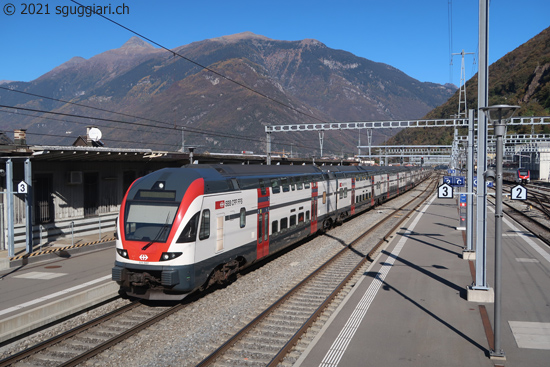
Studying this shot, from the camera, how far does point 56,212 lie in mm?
19266

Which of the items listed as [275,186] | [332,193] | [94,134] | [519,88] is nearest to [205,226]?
[275,186]

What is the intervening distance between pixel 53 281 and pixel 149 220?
5153 millimetres

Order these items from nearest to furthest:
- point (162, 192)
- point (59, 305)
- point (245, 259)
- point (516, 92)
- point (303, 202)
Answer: point (59, 305) → point (162, 192) → point (245, 259) → point (303, 202) → point (516, 92)

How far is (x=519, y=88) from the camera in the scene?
131 m

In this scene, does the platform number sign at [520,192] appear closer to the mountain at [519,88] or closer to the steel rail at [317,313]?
the steel rail at [317,313]

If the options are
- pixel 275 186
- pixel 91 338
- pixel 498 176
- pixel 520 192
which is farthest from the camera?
pixel 275 186

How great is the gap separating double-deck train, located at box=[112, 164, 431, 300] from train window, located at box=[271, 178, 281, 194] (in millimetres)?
41

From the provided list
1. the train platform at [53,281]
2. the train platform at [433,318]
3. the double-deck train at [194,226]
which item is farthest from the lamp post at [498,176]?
the train platform at [53,281]

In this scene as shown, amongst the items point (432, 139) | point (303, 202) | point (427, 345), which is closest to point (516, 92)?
point (432, 139)

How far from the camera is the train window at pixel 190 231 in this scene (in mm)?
10523

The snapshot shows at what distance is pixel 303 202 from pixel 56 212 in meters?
10.5

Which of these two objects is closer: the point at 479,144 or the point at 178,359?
the point at 178,359

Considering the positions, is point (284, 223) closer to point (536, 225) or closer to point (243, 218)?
point (243, 218)

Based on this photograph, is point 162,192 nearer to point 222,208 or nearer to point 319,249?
point 222,208
